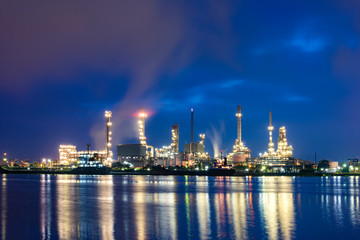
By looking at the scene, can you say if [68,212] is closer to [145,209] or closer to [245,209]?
[145,209]

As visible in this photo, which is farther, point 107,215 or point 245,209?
point 245,209

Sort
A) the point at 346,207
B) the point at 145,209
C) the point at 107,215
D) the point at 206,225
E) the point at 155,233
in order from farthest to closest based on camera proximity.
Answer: the point at 346,207 < the point at 145,209 < the point at 107,215 < the point at 206,225 < the point at 155,233

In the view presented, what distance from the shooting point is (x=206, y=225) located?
28938mm

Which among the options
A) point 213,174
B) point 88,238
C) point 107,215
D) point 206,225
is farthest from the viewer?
point 213,174

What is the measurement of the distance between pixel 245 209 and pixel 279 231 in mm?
12775

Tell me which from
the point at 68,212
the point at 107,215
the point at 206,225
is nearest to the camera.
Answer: the point at 206,225

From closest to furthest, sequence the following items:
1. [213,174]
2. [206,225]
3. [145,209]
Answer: [206,225] < [145,209] < [213,174]

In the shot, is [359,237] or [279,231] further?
[279,231]

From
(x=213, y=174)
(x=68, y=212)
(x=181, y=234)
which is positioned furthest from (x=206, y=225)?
(x=213, y=174)

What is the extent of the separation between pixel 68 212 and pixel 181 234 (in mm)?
14971

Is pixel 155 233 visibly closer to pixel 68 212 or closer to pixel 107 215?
pixel 107 215

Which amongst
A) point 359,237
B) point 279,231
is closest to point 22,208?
point 279,231

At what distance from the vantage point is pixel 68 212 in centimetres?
3628

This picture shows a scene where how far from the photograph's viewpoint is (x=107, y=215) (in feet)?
112
